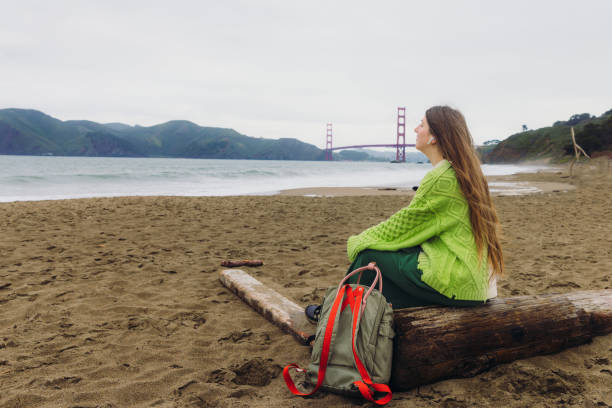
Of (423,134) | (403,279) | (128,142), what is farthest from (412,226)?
(128,142)

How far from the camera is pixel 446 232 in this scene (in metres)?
1.96

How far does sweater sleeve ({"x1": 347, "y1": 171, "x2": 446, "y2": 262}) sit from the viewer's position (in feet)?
6.39

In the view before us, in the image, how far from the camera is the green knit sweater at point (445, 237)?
6.30 feet

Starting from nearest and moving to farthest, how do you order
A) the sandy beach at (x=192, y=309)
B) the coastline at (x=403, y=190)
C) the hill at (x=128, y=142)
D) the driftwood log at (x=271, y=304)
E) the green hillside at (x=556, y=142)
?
the sandy beach at (x=192, y=309) < the driftwood log at (x=271, y=304) < the coastline at (x=403, y=190) < the green hillside at (x=556, y=142) < the hill at (x=128, y=142)

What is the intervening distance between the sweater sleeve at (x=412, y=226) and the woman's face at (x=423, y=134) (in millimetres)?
278

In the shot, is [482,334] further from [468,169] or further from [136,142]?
[136,142]

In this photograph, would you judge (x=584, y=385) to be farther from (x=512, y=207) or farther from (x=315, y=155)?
(x=315, y=155)

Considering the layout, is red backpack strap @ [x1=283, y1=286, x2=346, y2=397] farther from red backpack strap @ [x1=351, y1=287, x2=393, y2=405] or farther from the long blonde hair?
the long blonde hair

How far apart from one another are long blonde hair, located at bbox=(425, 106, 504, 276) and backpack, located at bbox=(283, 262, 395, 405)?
61cm

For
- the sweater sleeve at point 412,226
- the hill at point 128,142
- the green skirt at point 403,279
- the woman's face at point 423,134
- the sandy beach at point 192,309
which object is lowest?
the sandy beach at point 192,309

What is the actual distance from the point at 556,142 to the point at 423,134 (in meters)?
64.1

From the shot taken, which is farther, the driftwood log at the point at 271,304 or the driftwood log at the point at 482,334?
the driftwood log at the point at 271,304

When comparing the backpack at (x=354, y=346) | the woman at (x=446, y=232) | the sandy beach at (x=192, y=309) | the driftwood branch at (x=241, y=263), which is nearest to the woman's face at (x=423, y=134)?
the woman at (x=446, y=232)

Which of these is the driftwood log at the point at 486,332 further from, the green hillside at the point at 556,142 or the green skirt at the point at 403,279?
the green hillside at the point at 556,142
